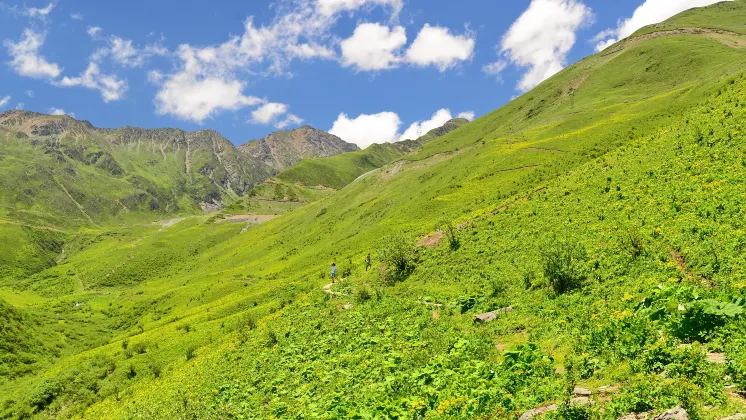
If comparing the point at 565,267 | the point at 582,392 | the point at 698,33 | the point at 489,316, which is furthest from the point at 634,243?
the point at 698,33

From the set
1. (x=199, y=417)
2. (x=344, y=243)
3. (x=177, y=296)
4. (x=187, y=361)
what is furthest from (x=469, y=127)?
(x=199, y=417)

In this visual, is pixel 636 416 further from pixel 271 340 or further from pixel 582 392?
pixel 271 340

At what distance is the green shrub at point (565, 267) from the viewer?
22.8 meters

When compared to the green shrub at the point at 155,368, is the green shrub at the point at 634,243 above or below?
below

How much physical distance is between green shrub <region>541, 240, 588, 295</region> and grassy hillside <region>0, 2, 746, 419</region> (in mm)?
83

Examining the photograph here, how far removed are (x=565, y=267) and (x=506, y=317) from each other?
14.7ft

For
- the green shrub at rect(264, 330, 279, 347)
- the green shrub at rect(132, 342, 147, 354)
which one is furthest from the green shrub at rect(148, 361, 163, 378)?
the green shrub at rect(264, 330, 279, 347)

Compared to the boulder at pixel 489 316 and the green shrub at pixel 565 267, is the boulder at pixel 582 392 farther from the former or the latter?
the green shrub at pixel 565 267

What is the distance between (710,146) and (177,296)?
3345 inches

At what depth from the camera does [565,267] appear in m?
22.9

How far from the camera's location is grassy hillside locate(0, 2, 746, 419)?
12820 millimetres

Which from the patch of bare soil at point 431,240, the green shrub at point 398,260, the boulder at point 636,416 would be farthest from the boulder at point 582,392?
the patch of bare soil at point 431,240

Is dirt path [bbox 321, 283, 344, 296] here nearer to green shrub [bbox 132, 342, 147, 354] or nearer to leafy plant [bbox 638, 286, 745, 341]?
green shrub [bbox 132, 342, 147, 354]

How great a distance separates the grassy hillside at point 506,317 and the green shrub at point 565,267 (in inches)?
3.3
